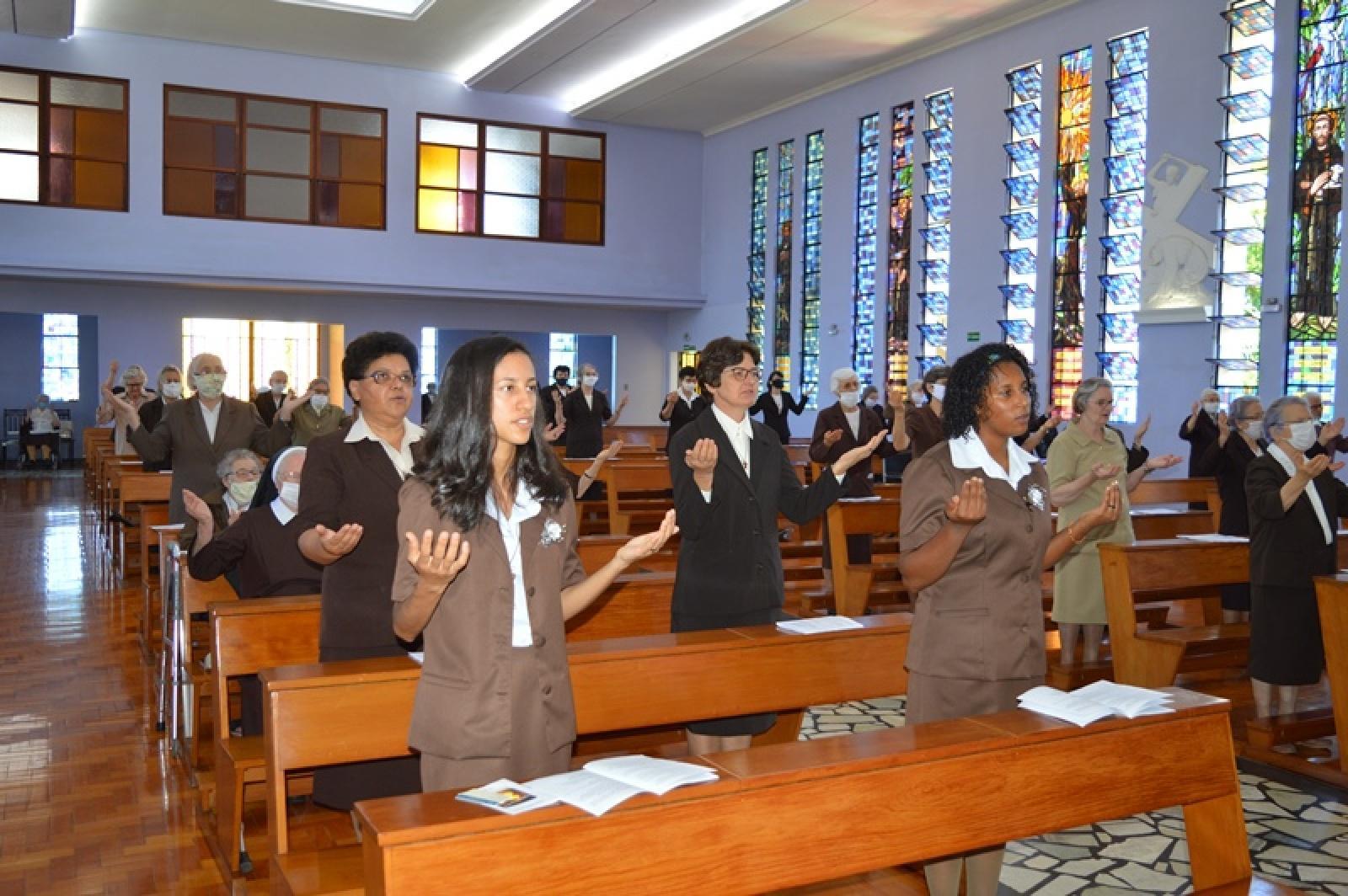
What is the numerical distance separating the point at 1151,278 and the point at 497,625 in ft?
35.5

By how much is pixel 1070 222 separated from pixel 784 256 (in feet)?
18.5

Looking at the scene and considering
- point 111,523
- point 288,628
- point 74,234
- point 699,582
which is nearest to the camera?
point 699,582

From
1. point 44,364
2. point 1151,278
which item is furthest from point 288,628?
point 44,364

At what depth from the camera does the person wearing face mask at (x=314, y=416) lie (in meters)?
9.45

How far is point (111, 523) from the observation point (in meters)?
10.0

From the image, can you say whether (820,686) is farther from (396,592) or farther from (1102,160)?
(1102,160)

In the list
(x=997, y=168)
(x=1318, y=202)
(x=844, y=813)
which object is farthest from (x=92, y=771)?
(x=997, y=168)

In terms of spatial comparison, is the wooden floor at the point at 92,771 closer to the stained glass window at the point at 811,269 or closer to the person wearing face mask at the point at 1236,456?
the person wearing face mask at the point at 1236,456

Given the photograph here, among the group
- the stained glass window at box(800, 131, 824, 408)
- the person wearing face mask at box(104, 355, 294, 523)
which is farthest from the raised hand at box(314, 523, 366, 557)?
the stained glass window at box(800, 131, 824, 408)

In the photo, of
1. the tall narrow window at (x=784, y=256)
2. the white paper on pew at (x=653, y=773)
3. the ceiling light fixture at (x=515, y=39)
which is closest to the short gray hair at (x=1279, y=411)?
the white paper on pew at (x=653, y=773)

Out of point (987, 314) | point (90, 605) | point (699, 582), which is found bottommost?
point (90, 605)

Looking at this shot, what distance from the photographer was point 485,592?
2.17 meters

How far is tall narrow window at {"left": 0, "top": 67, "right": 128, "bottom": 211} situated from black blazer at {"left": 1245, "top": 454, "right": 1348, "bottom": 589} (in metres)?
15.3

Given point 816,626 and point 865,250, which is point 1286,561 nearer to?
point 816,626
